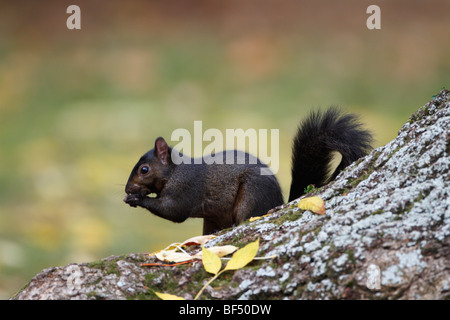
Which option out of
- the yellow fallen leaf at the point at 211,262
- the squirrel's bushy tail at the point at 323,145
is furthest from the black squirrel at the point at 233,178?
the yellow fallen leaf at the point at 211,262

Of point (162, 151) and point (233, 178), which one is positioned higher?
point (162, 151)

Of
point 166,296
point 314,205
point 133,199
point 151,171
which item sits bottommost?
point 166,296

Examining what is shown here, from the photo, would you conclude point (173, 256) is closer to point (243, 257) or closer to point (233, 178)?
point (243, 257)

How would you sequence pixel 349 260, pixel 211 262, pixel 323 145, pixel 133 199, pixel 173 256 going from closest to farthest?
pixel 349 260
pixel 211 262
pixel 173 256
pixel 323 145
pixel 133 199

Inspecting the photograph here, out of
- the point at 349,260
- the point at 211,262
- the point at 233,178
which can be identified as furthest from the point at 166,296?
the point at 233,178

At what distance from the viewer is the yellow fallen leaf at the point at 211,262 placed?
985 millimetres

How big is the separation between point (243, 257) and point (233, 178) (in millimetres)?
1131

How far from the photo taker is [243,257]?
3.20ft

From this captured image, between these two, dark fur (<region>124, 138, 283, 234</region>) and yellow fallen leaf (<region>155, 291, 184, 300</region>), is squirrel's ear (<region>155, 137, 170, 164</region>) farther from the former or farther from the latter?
yellow fallen leaf (<region>155, 291, 184, 300</region>)

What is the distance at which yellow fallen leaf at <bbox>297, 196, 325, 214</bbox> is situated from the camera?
1.13m

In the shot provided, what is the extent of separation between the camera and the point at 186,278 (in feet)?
3.23

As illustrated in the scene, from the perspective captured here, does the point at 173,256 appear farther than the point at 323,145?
No

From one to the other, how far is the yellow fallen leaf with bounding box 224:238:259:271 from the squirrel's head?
4.00 feet
